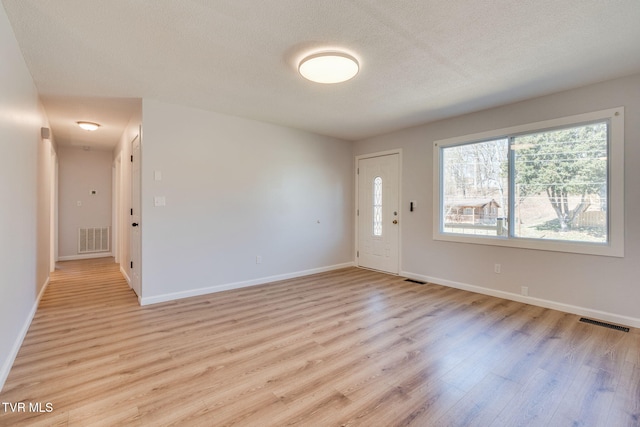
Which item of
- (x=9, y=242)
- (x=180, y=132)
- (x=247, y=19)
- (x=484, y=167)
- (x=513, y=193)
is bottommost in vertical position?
(x=9, y=242)

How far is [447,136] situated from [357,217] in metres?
2.20

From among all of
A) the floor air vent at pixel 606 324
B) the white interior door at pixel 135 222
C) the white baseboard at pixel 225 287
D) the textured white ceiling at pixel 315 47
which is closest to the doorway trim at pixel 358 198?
the white baseboard at pixel 225 287

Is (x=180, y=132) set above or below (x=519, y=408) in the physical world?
above

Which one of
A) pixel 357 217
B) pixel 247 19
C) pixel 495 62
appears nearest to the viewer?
pixel 247 19

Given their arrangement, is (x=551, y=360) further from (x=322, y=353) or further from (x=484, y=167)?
(x=484, y=167)

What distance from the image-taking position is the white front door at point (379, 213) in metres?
5.02

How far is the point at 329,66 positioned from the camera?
8.06 ft

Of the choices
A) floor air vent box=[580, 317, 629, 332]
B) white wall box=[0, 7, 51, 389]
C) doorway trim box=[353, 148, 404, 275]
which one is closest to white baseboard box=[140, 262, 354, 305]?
doorway trim box=[353, 148, 404, 275]

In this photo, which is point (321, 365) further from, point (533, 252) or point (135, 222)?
point (135, 222)

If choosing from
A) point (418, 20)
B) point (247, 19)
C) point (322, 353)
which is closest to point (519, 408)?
point (322, 353)

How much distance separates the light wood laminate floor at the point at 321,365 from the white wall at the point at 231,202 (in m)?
0.63

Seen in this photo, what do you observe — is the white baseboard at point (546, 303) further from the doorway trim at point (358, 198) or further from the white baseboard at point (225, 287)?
the white baseboard at point (225, 287)

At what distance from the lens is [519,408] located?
1.72m

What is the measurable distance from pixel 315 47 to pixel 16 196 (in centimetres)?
272
